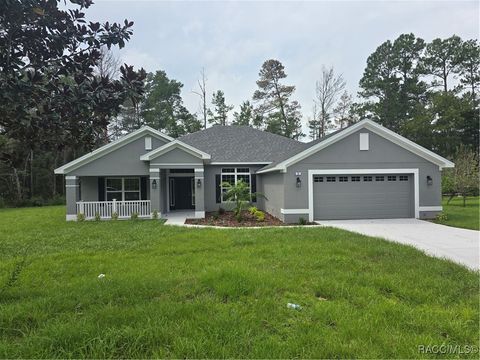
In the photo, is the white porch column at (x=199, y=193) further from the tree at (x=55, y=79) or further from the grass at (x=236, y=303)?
the tree at (x=55, y=79)

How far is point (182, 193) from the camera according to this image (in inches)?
715

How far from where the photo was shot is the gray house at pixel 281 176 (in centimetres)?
1284

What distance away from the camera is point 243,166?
17672 millimetres

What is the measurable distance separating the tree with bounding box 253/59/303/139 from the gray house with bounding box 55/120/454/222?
18.6 meters

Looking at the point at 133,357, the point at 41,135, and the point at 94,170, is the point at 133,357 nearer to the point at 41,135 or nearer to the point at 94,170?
the point at 41,135

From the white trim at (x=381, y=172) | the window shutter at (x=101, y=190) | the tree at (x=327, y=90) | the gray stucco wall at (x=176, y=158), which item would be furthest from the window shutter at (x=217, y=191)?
the tree at (x=327, y=90)

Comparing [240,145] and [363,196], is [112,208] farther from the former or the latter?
[363,196]

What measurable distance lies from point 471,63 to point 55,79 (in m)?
47.3

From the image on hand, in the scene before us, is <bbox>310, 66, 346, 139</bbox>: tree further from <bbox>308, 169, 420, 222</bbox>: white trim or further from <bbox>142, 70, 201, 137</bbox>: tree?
<bbox>308, 169, 420, 222</bbox>: white trim

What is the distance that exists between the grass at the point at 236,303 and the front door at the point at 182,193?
34.8ft

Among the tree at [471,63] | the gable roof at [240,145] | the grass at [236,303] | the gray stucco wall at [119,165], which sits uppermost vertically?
the tree at [471,63]

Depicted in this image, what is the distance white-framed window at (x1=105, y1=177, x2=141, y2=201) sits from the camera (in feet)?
54.1

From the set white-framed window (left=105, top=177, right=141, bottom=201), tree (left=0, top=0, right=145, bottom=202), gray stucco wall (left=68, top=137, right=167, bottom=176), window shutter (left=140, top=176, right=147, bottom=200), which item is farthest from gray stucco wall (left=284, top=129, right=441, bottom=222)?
tree (left=0, top=0, right=145, bottom=202)

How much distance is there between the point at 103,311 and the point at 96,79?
281 centimetres
